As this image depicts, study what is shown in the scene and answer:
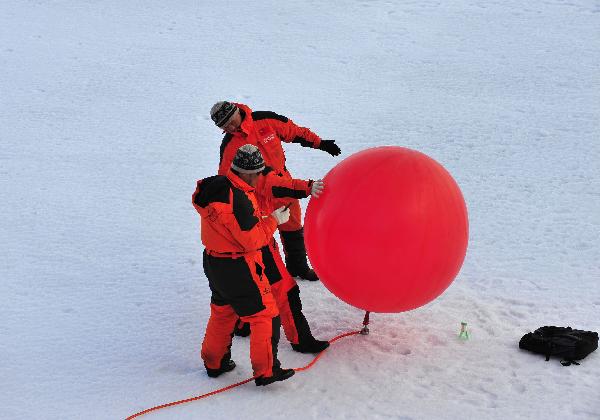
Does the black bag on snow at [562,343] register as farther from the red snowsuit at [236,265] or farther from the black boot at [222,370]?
the black boot at [222,370]

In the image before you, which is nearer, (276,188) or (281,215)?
(281,215)

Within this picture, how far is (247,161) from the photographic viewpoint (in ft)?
14.9

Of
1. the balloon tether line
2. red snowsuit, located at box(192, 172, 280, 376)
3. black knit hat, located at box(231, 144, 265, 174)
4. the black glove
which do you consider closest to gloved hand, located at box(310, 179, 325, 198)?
red snowsuit, located at box(192, 172, 280, 376)

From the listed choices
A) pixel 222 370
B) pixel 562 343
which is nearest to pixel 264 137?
pixel 222 370

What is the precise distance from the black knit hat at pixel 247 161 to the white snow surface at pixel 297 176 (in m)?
0.81

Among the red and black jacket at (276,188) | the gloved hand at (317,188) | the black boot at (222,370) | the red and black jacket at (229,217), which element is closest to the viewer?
the red and black jacket at (229,217)

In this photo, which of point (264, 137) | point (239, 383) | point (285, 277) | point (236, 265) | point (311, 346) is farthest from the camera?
point (264, 137)

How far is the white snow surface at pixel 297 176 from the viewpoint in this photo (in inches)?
192

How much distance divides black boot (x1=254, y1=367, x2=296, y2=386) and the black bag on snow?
1.73 m

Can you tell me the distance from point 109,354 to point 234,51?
8.06 metres

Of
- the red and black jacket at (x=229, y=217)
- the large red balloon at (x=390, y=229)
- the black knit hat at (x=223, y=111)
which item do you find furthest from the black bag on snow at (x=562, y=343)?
the black knit hat at (x=223, y=111)

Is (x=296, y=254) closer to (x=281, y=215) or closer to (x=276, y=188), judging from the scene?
(x=276, y=188)

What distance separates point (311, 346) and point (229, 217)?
55.2 inches

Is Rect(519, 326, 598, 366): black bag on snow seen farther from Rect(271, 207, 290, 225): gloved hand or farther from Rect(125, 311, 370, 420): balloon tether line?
Rect(271, 207, 290, 225): gloved hand
